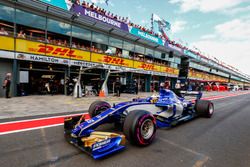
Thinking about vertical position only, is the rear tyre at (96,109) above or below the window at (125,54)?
below

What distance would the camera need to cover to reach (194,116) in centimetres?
556

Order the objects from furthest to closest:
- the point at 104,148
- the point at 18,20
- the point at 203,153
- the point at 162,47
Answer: the point at 162,47 < the point at 18,20 < the point at 203,153 < the point at 104,148

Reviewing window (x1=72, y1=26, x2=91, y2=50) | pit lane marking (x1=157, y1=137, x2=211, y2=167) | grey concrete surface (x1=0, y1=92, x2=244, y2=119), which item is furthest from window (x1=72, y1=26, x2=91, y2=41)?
pit lane marking (x1=157, y1=137, x2=211, y2=167)

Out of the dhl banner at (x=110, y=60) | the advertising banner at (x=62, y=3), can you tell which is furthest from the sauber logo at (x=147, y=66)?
the advertising banner at (x=62, y=3)

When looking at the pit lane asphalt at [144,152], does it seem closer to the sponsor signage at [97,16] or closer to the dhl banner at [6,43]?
the dhl banner at [6,43]

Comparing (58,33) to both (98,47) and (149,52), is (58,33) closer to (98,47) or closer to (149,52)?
(98,47)

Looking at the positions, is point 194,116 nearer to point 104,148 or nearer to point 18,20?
point 104,148

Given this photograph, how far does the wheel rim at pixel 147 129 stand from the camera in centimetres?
314

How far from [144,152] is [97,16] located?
13717 mm

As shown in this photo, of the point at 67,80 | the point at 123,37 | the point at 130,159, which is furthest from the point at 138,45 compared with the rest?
the point at 130,159

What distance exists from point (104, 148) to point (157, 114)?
250cm

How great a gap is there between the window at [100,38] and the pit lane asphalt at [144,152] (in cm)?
1250

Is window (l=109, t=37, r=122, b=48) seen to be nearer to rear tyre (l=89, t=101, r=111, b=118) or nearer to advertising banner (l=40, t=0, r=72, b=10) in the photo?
advertising banner (l=40, t=0, r=72, b=10)

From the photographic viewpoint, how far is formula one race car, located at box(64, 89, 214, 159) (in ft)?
8.30
